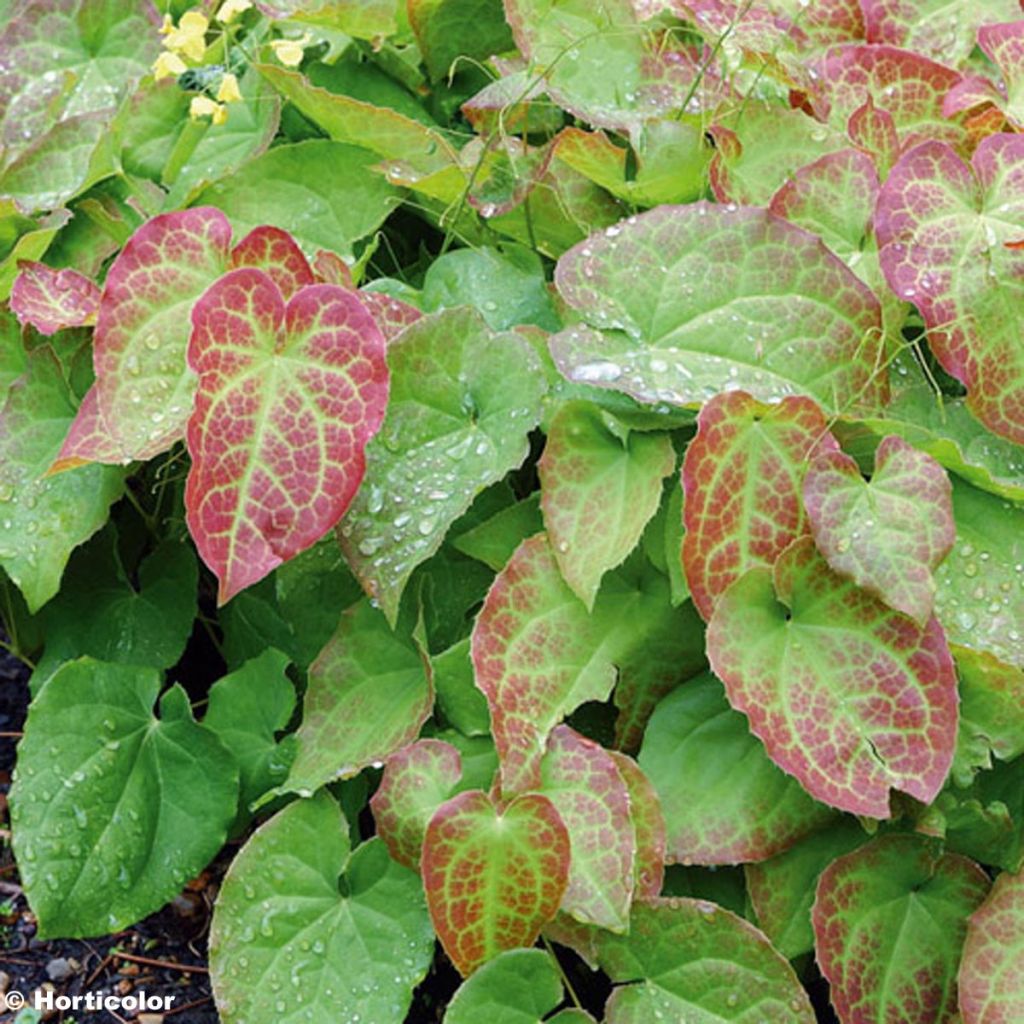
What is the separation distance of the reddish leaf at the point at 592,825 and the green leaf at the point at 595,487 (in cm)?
14

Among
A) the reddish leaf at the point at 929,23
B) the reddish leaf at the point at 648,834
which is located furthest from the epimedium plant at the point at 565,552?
the reddish leaf at the point at 929,23

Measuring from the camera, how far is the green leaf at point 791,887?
4.78ft

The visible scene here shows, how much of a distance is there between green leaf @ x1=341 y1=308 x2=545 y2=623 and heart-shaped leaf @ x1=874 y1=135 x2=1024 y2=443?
1.26ft

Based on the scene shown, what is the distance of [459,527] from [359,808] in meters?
0.32

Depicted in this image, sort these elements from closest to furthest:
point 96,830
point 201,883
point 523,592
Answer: point 523,592
point 96,830
point 201,883

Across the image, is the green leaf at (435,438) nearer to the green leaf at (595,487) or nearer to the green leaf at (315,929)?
the green leaf at (595,487)

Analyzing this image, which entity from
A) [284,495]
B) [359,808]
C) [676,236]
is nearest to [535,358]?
[676,236]

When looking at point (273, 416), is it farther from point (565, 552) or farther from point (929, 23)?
point (929, 23)

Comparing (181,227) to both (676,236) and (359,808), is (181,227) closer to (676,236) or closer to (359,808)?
(676,236)

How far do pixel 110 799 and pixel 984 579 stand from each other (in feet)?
3.02

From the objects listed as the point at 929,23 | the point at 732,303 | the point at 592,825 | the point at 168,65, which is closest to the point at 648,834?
the point at 592,825

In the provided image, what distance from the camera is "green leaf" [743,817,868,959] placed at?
1.46m

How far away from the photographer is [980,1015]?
137 centimetres

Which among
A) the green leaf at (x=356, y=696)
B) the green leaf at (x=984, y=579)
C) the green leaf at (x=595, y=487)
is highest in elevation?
the green leaf at (x=595, y=487)
